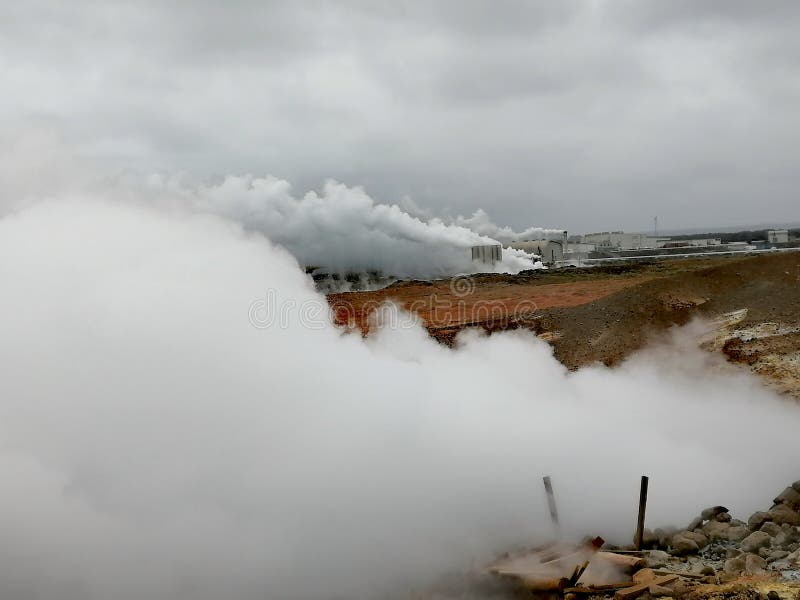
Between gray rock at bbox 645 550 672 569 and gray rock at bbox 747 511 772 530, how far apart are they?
2031 mm

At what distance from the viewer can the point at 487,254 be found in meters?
71.2

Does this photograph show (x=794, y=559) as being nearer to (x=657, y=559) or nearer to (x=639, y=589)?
(x=657, y=559)

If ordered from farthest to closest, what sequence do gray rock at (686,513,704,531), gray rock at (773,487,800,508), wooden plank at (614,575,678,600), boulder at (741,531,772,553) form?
gray rock at (773,487,800,508), gray rock at (686,513,704,531), boulder at (741,531,772,553), wooden plank at (614,575,678,600)

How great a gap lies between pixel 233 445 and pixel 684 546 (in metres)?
8.62

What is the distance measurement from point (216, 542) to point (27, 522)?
2.70 metres

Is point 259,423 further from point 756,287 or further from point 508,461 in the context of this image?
point 756,287

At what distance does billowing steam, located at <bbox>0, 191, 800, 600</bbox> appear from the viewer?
8.93m

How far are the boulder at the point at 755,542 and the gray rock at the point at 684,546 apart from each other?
2.68ft

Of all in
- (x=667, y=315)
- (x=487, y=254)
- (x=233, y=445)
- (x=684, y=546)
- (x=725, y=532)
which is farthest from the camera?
(x=487, y=254)

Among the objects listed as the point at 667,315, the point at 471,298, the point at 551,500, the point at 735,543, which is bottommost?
the point at 735,543

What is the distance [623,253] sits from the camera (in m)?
79.4

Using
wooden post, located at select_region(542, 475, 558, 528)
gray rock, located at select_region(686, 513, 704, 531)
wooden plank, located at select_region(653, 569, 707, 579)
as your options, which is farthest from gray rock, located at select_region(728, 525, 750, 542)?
wooden post, located at select_region(542, 475, 558, 528)

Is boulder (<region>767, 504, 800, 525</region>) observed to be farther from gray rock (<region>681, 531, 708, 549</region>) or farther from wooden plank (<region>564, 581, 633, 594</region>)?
wooden plank (<region>564, 581, 633, 594</region>)

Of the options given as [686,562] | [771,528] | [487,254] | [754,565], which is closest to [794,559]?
[754,565]
